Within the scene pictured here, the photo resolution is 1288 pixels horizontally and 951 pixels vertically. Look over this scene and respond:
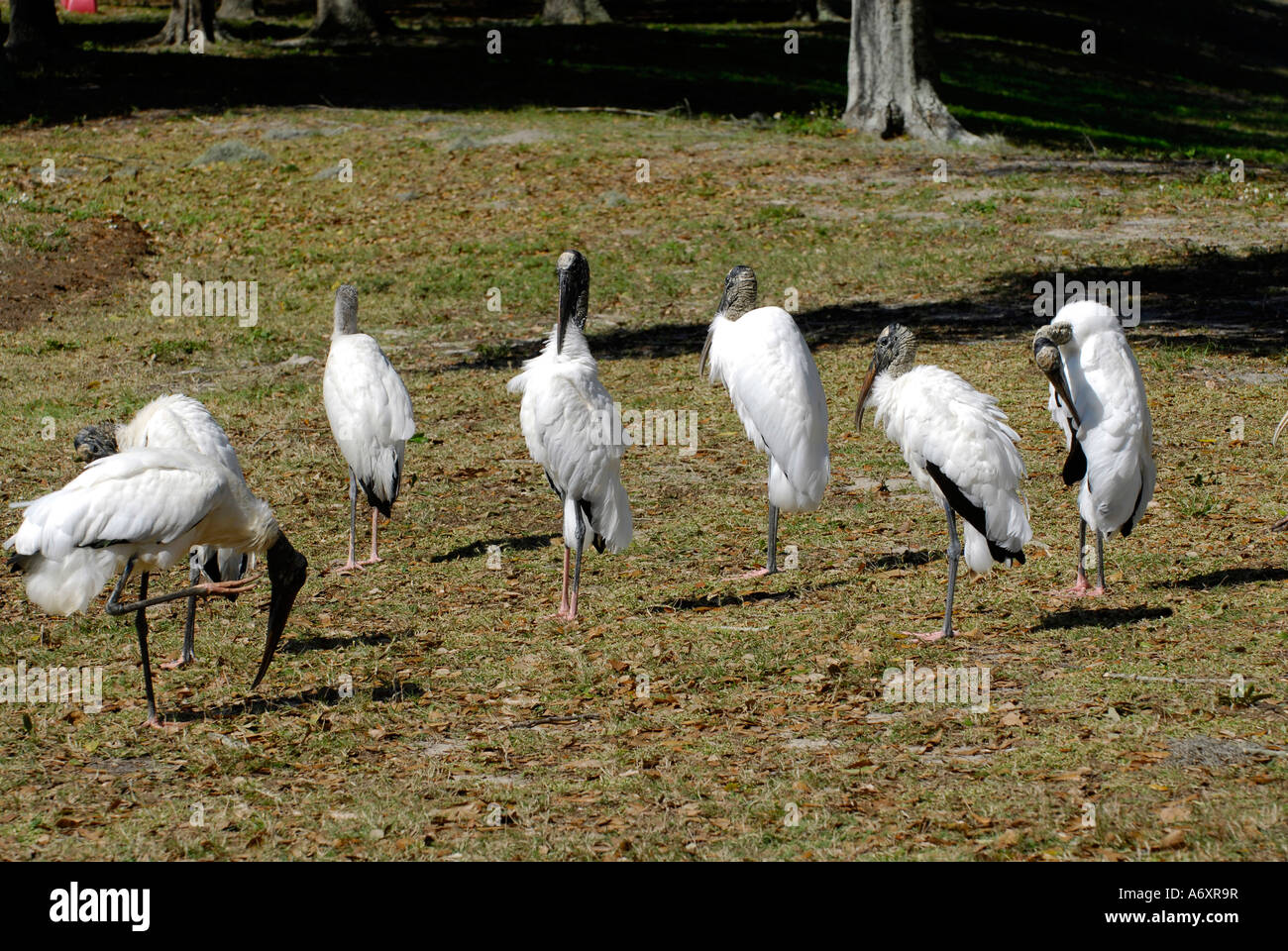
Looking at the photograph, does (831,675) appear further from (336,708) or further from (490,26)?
(490,26)

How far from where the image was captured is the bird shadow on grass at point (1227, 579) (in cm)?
866

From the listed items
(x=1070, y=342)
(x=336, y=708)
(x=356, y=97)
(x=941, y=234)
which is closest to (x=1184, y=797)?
(x=1070, y=342)

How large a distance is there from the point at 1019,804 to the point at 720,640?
262cm

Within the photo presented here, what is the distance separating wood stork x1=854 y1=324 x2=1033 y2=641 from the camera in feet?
26.3

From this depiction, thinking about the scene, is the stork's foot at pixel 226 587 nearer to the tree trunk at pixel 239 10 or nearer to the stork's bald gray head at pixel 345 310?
the stork's bald gray head at pixel 345 310

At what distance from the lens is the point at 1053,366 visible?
27.5ft

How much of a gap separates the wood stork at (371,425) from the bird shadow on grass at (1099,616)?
14.8ft

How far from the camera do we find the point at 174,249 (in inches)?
790

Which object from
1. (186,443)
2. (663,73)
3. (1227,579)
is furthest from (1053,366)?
(663,73)

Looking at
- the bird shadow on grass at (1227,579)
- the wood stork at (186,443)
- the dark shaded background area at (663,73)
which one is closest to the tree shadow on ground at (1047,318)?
the bird shadow on grass at (1227,579)

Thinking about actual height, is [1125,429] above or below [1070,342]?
below

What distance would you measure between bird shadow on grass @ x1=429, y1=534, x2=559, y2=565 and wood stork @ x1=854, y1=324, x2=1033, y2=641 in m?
3.07

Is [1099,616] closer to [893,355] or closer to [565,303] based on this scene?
[893,355]

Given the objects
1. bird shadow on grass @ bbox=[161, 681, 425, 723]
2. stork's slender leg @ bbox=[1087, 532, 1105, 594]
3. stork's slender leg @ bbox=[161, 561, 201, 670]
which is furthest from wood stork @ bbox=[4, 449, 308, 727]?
stork's slender leg @ bbox=[1087, 532, 1105, 594]
